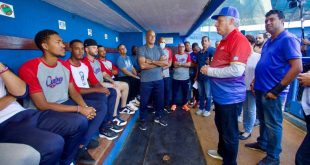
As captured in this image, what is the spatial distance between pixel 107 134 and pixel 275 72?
2.00 m

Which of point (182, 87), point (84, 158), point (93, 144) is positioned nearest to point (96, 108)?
point (93, 144)

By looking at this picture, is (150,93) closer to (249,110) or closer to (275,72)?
(249,110)

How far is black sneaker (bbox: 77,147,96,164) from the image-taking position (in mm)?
1758

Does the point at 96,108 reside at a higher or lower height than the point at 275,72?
lower

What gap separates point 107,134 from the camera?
2355mm

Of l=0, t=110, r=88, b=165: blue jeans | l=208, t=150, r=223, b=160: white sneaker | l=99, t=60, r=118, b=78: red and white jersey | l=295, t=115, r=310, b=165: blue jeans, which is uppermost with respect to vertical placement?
l=99, t=60, r=118, b=78: red and white jersey

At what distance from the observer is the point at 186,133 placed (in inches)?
115

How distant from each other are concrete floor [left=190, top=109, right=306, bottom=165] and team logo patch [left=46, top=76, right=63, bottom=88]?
1826 mm

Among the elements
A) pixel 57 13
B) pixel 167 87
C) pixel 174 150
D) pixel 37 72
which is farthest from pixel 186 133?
pixel 57 13

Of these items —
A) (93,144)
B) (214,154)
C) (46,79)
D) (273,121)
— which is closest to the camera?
(46,79)

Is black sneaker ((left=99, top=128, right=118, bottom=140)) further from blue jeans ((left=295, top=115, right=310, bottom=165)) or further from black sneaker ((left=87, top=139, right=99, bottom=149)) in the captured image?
blue jeans ((left=295, top=115, right=310, bottom=165))

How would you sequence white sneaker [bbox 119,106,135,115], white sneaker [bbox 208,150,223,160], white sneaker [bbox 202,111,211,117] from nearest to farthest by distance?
white sneaker [bbox 208,150,223,160] < white sneaker [bbox 119,106,135,115] < white sneaker [bbox 202,111,211,117]

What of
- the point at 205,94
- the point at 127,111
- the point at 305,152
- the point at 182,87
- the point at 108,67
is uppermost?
the point at 108,67

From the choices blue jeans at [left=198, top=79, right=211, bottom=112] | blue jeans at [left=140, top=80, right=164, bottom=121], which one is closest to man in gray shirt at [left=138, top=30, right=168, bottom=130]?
blue jeans at [left=140, top=80, right=164, bottom=121]
